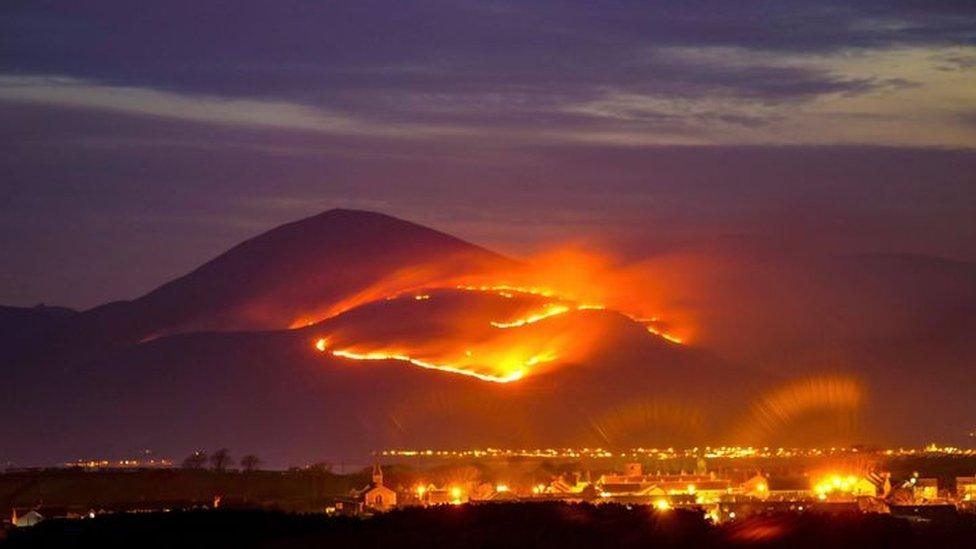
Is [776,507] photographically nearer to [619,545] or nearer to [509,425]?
[619,545]

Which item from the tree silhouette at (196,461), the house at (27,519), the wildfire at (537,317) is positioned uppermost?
the wildfire at (537,317)

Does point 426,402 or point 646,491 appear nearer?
point 646,491

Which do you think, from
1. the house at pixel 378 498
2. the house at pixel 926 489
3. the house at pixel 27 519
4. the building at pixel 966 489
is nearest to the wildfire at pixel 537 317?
the house at pixel 926 489

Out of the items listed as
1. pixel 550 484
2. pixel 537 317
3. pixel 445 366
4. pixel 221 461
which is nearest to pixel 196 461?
pixel 221 461

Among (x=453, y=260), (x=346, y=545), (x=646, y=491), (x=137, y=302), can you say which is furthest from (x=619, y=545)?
(x=137, y=302)

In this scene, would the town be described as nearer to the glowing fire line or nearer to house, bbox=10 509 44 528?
house, bbox=10 509 44 528

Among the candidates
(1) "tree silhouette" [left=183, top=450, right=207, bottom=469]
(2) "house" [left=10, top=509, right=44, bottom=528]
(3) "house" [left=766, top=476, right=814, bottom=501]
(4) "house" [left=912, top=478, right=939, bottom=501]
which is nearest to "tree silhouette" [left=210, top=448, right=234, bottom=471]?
(1) "tree silhouette" [left=183, top=450, right=207, bottom=469]

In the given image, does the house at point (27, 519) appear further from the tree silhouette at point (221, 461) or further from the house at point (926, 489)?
the tree silhouette at point (221, 461)

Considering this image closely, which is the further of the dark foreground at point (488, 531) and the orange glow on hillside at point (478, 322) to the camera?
the orange glow on hillside at point (478, 322)
